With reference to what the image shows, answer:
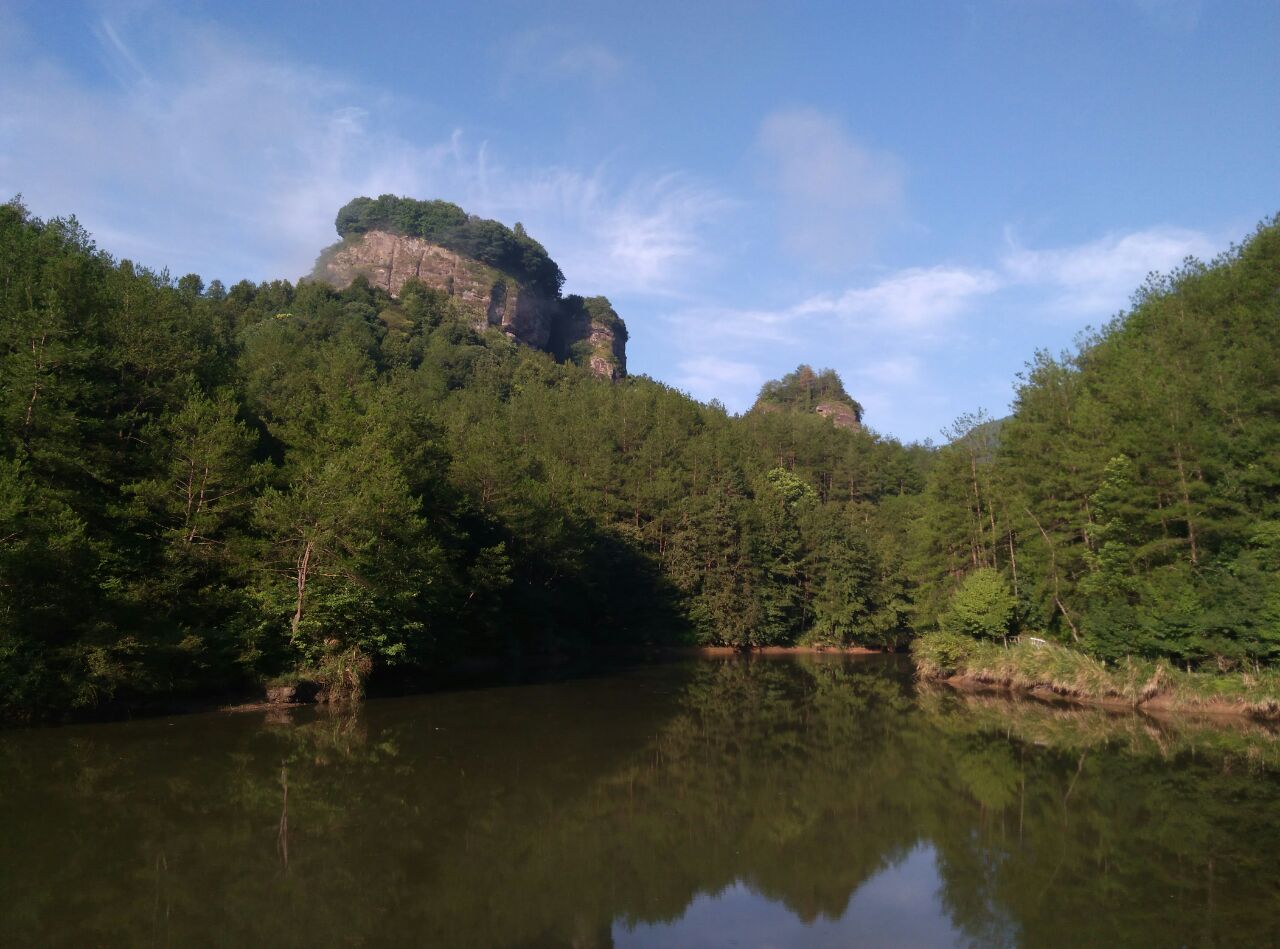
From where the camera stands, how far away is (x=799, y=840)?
43.2 ft

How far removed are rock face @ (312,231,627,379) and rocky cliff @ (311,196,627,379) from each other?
0.52 ft

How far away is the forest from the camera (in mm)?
22500

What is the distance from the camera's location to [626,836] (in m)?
13.1

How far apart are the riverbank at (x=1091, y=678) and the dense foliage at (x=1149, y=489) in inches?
32.1

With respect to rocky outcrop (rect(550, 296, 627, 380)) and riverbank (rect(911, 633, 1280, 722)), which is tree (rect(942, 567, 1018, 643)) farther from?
rocky outcrop (rect(550, 296, 627, 380))

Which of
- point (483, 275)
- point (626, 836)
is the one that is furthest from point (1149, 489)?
point (483, 275)

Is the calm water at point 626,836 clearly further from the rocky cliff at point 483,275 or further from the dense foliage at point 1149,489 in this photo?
the rocky cliff at point 483,275

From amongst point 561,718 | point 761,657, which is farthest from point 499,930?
point 761,657

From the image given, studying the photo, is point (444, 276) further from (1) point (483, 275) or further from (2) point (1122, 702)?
(2) point (1122, 702)

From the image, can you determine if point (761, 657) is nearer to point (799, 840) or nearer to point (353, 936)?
point (799, 840)

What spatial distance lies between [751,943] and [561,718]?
16.4 metres

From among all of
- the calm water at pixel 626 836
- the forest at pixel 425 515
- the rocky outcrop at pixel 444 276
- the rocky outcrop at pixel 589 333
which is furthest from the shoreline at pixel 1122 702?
the rocky outcrop at pixel 589 333

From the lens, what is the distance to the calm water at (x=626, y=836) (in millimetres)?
9617

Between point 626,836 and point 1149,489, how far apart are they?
2394 cm
